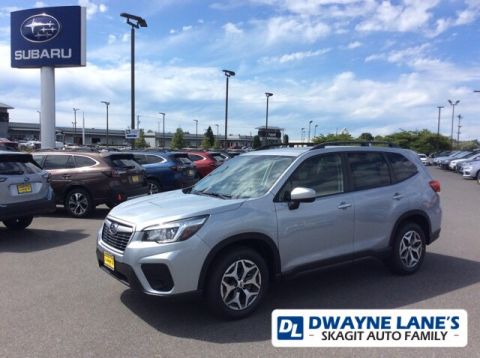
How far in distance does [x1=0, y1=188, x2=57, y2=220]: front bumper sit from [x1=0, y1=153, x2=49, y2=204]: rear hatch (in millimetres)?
72

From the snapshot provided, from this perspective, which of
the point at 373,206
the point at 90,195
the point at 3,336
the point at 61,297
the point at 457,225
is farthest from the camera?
the point at 90,195

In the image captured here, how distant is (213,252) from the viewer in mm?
4277

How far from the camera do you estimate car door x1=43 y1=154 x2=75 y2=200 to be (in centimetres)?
1094

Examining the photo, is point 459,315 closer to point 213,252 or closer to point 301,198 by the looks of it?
point 301,198

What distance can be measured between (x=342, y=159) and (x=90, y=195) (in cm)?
710

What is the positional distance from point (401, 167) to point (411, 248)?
1079 millimetres

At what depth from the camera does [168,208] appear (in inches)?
183

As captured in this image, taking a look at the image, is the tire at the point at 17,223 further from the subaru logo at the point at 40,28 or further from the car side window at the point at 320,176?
the subaru logo at the point at 40,28

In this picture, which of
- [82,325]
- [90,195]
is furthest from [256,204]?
[90,195]

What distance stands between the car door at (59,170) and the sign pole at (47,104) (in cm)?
1506

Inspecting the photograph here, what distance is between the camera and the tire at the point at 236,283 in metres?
4.33

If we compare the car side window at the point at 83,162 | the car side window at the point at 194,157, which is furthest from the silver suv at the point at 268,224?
the car side window at the point at 194,157

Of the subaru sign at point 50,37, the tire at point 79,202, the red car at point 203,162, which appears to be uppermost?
the subaru sign at point 50,37

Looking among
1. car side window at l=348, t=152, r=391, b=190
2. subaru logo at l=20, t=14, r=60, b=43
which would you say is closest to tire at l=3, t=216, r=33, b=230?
car side window at l=348, t=152, r=391, b=190
